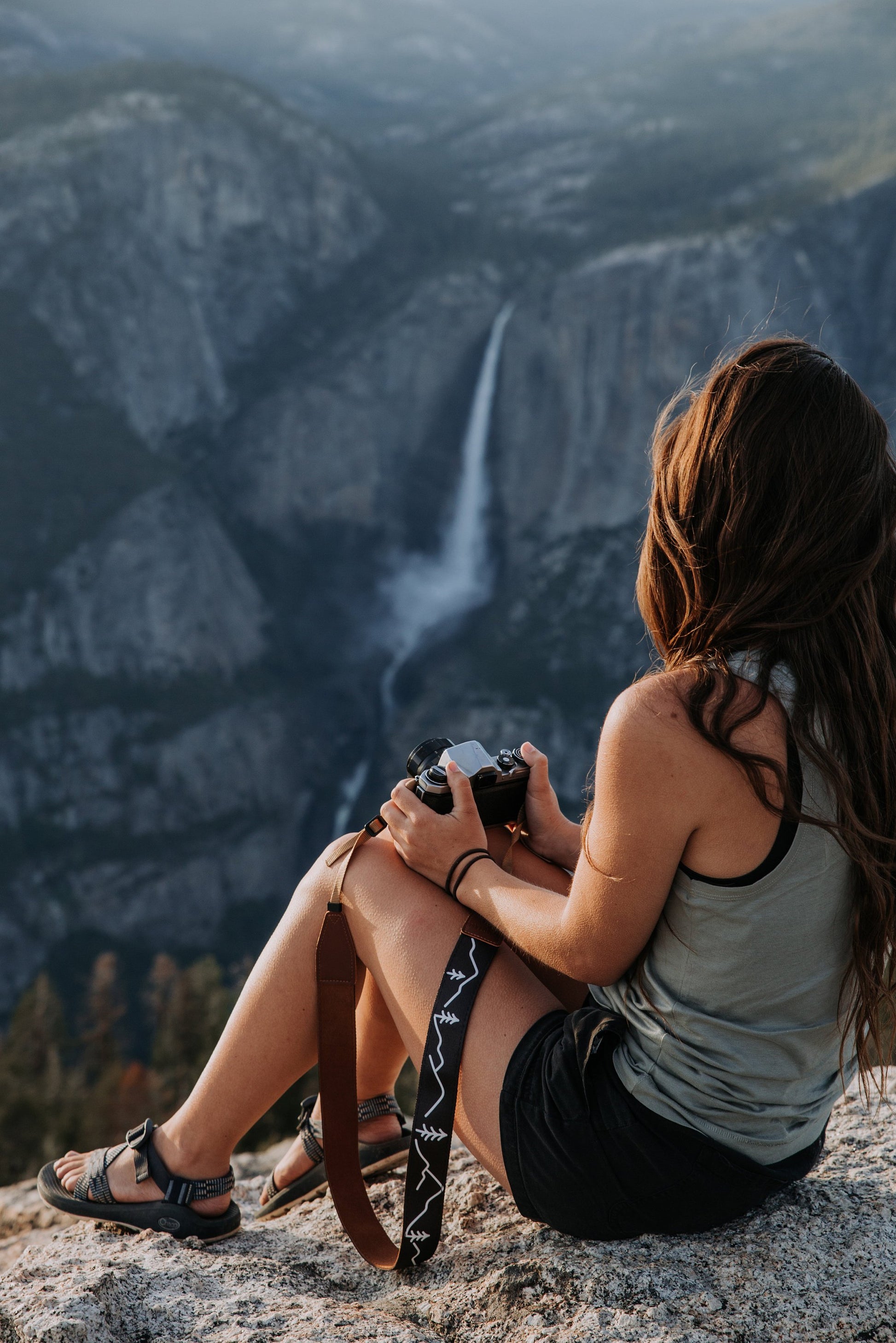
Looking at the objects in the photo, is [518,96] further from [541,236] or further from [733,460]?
[733,460]

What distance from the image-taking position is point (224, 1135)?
3.12 metres

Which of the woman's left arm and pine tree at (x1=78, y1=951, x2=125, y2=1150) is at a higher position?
the woman's left arm

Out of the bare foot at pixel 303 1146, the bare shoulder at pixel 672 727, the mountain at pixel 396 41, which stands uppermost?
the mountain at pixel 396 41

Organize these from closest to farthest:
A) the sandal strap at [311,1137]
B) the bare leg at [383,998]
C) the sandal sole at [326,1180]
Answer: the bare leg at [383,998], the sandal strap at [311,1137], the sandal sole at [326,1180]

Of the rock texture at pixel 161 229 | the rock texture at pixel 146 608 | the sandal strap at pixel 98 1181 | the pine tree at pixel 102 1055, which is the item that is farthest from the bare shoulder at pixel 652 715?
the rock texture at pixel 161 229

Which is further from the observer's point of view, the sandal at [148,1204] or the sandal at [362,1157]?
the sandal at [362,1157]

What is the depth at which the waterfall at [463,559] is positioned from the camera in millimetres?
58469

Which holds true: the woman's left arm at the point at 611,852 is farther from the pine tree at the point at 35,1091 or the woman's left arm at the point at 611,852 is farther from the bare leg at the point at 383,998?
the pine tree at the point at 35,1091

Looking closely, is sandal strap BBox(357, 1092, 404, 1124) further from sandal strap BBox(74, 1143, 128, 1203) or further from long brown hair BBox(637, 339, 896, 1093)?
long brown hair BBox(637, 339, 896, 1093)

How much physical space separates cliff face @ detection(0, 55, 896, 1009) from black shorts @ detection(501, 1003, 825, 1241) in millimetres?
47284

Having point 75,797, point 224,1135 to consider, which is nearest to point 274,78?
point 75,797

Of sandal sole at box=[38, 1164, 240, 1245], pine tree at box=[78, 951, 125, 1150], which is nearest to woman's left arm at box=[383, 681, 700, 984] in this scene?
sandal sole at box=[38, 1164, 240, 1245]

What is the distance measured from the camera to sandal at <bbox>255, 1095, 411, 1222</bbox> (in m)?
3.61

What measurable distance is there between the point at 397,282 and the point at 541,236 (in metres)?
10.2
